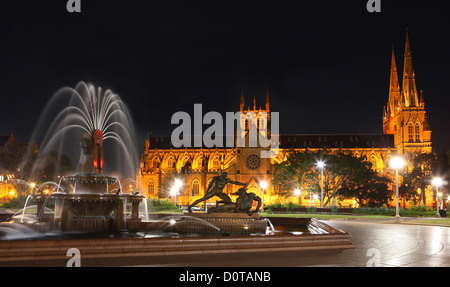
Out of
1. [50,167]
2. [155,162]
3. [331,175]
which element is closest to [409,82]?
[331,175]

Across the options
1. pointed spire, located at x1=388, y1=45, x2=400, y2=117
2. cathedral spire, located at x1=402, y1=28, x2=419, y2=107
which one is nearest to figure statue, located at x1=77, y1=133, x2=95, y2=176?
cathedral spire, located at x1=402, y1=28, x2=419, y2=107

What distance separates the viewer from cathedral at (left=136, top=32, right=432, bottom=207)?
98.2m

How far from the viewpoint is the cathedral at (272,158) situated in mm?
98188

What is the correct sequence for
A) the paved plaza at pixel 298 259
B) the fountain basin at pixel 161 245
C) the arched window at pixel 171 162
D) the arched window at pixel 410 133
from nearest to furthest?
the paved plaza at pixel 298 259 < the fountain basin at pixel 161 245 < the arched window at pixel 410 133 < the arched window at pixel 171 162

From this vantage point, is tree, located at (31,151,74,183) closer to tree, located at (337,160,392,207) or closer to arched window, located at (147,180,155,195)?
arched window, located at (147,180,155,195)

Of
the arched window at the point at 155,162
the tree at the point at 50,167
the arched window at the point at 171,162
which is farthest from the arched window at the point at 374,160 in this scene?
the tree at the point at 50,167

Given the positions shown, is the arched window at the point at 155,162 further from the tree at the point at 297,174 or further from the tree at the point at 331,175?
the tree at the point at 331,175

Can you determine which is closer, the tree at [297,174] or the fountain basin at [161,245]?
the fountain basin at [161,245]

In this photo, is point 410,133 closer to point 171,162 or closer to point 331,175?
point 331,175

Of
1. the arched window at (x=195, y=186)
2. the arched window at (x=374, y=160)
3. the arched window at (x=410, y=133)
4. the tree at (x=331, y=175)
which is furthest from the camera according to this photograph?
the arched window at (x=374, y=160)

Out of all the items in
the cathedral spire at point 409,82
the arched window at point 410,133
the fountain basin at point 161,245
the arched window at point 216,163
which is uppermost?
the cathedral spire at point 409,82

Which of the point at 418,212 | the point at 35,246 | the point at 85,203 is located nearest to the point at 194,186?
the point at 418,212
